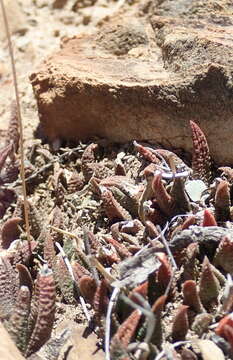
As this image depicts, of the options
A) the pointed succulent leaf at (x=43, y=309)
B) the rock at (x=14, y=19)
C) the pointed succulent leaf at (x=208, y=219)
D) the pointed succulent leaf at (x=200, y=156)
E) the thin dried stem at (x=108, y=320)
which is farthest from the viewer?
the rock at (x=14, y=19)

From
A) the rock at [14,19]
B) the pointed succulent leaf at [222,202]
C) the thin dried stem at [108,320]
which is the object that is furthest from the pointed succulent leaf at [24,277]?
the rock at [14,19]

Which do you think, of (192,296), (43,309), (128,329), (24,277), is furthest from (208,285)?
(24,277)

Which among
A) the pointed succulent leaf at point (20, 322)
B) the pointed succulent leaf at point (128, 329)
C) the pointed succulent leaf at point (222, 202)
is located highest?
the pointed succulent leaf at point (222, 202)

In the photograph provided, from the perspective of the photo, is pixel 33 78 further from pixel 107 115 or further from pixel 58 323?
pixel 58 323

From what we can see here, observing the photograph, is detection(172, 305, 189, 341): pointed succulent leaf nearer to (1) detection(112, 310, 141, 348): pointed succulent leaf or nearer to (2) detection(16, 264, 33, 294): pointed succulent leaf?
(1) detection(112, 310, 141, 348): pointed succulent leaf

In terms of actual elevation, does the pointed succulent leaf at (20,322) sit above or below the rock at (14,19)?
below

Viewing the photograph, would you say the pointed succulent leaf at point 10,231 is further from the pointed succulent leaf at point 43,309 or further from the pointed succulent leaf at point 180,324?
the pointed succulent leaf at point 180,324

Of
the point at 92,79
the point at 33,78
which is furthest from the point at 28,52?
the point at 92,79

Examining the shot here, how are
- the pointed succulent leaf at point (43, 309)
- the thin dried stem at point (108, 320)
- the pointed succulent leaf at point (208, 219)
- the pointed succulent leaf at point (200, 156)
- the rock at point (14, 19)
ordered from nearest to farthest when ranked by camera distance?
the thin dried stem at point (108, 320)
the pointed succulent leaf at point (43, 309)
the pointed succulent leaf at point (208, 219)
the pointed succulent leaf at point (200, 156)
the rock at point (14, 19)
